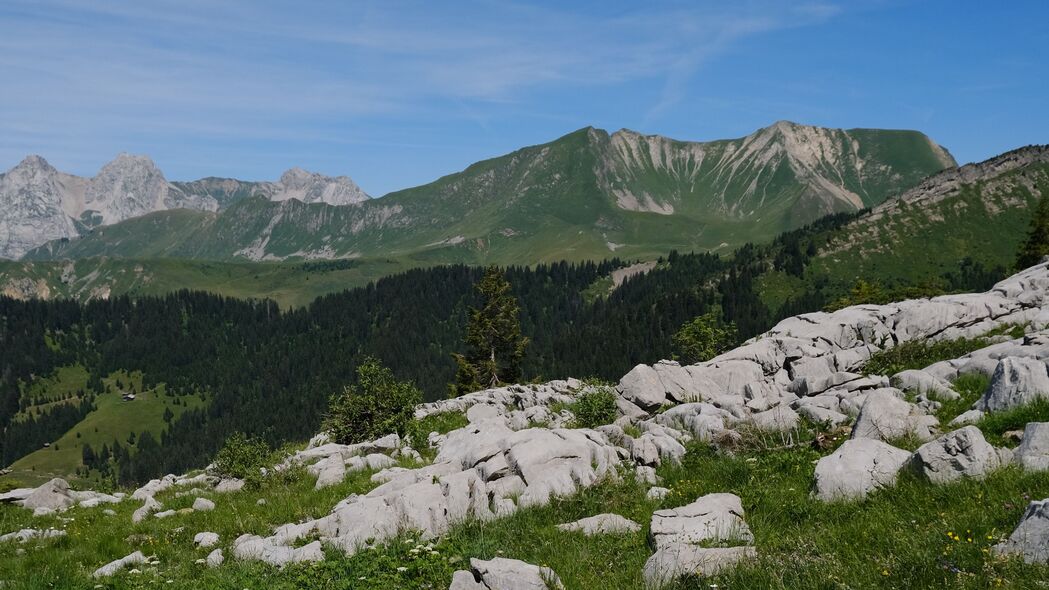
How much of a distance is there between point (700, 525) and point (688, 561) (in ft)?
5.74

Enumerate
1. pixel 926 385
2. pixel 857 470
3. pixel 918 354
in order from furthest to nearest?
1. pixel 918 354
2. pixel 926 385
3. pixel 857 470

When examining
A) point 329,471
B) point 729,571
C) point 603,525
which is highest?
point 729,571

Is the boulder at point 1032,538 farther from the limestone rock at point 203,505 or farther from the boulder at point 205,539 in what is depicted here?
the limestone rock at point 203,505

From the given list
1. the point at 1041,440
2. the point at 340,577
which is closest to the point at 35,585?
the point at 340,577

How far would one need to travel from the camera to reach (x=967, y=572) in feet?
25.1

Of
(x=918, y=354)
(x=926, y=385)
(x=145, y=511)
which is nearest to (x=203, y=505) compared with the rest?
(x=145, y=511)

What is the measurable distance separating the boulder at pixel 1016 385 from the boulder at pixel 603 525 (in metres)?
10.5

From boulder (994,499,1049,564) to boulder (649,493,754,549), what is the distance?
3.91 metres

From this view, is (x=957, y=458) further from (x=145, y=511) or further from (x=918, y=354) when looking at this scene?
(x=145, y=511)

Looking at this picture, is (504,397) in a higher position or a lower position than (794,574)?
lower

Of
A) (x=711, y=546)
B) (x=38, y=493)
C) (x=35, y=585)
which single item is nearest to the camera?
(x=711, y=546)

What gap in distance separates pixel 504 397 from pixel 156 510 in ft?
86.1

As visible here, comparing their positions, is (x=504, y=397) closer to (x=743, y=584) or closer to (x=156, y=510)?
(x=156, y=510)

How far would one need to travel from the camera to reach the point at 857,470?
A: 1254 cm
